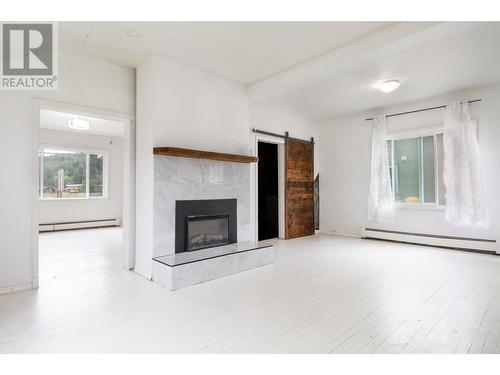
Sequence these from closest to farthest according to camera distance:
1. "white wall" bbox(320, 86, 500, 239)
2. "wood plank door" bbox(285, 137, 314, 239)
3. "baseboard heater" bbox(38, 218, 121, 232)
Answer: "white wall" bbox(320, 86, 500, 239), "wood plank door" bbox(285, 137, 314, 239), "baseboard heater" bbox(38, 218, 121, 232)

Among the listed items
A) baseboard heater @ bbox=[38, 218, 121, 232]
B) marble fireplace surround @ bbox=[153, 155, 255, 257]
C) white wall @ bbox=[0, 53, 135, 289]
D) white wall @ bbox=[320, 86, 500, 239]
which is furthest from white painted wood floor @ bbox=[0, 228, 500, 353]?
baseboard heater @ bbox=[38, 218, 121, 232]

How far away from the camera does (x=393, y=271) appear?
3.78 metres

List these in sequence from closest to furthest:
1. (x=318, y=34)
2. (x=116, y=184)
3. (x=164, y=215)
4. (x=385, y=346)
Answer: (x=385, y=346)
(x=318, y=34)
(x=164, y=215)
(x=116, y=184)

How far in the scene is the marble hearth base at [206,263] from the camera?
3.15 metres

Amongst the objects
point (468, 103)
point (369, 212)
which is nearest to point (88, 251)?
point (369, 212)

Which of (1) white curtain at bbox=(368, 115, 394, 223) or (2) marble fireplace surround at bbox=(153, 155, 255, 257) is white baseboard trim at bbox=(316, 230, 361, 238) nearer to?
(1) white curtain at bbox=(368, 115, 394, 223)

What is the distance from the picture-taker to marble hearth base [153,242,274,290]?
315 cm

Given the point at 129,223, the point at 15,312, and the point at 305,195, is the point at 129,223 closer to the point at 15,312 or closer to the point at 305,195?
the point at 15,312

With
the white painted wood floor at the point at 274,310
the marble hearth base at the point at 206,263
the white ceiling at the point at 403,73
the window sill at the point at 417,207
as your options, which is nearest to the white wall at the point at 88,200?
the white painted wood floor at the point at 274,310

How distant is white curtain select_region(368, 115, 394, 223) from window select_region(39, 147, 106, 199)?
727cm

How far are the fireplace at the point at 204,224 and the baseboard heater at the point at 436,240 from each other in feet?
10.9

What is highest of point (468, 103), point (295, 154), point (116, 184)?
point (468, 103)

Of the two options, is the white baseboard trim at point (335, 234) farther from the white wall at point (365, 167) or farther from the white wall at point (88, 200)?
the white wall at point (88, 200)

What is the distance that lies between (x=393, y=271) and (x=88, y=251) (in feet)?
16.1
